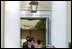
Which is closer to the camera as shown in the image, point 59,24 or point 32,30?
point 32,30

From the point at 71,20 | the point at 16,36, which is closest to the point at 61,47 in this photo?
the point at 71,20

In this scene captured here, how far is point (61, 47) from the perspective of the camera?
3615mm

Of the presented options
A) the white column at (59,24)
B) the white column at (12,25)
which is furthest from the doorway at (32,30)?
the white column at (59,24)

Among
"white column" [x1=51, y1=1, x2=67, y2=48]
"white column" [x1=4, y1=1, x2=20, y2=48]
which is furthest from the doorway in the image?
"white column" [x1=51, y1=1, x2=67, y2=48]

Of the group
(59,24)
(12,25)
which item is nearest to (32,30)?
(12,25)

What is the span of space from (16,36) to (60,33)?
724mm

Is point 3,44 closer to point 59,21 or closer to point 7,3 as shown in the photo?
point 7,3

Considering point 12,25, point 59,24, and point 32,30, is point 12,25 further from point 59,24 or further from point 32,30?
point 32,30

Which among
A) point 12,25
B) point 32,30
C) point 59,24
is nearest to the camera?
point 32,30

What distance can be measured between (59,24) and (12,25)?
30.0 inches

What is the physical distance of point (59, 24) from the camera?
12.0ft

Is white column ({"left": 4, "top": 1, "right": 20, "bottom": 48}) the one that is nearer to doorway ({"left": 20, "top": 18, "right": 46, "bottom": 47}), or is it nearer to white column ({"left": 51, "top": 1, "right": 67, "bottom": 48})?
doorway ({"left": 20, "top": 18, "right": 46, "bottom": 47})

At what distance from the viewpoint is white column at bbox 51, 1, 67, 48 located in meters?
3.59

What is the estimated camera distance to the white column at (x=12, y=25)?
3414 mm
